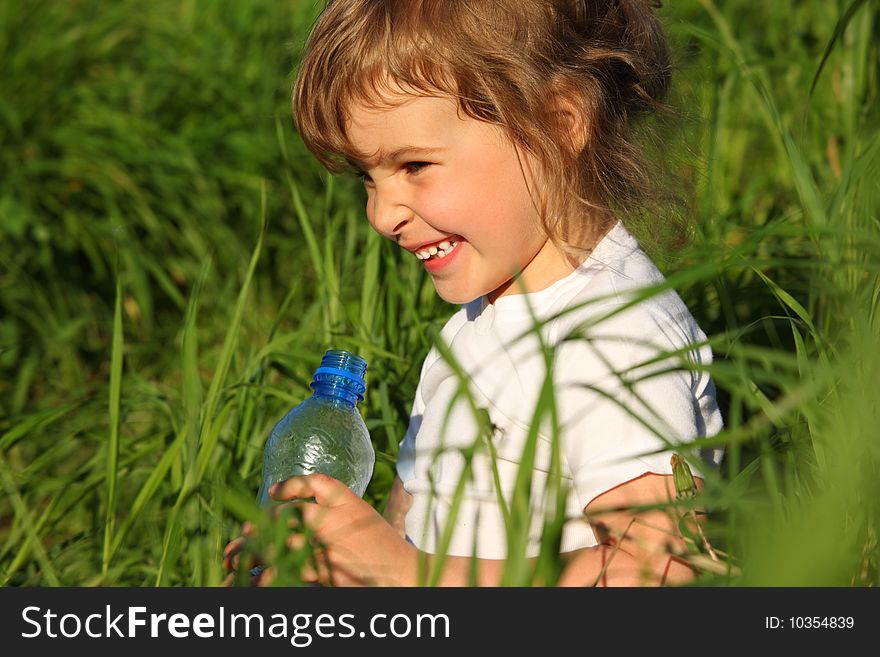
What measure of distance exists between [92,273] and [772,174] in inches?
83.7

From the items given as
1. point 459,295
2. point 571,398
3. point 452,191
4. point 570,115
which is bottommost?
point 571,398

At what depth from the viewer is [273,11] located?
398 cm

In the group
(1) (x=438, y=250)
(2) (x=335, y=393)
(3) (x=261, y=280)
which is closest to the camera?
(2) (x=335, y=393)

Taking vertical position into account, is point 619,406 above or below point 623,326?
below

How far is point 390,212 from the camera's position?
1.87m

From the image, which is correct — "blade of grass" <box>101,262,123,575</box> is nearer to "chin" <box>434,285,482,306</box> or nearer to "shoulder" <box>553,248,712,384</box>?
"chin" <box>434,285,482,306</box>

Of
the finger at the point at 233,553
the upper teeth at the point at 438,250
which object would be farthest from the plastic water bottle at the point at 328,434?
the upper teeth at the point at 438,250

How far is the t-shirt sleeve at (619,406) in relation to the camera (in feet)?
5.15

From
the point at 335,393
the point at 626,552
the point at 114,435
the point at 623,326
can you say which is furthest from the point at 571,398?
the point at 114,435

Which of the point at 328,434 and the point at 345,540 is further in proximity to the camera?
the point at 328,434

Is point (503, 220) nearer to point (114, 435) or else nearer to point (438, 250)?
point (438, 250)

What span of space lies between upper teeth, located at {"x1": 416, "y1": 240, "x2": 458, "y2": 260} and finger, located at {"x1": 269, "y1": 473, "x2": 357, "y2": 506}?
449 millimetres

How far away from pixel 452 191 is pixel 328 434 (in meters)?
0.46

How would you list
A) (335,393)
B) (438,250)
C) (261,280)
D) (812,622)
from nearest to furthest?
(812,622), (335,393), (438,250), (261,280)
